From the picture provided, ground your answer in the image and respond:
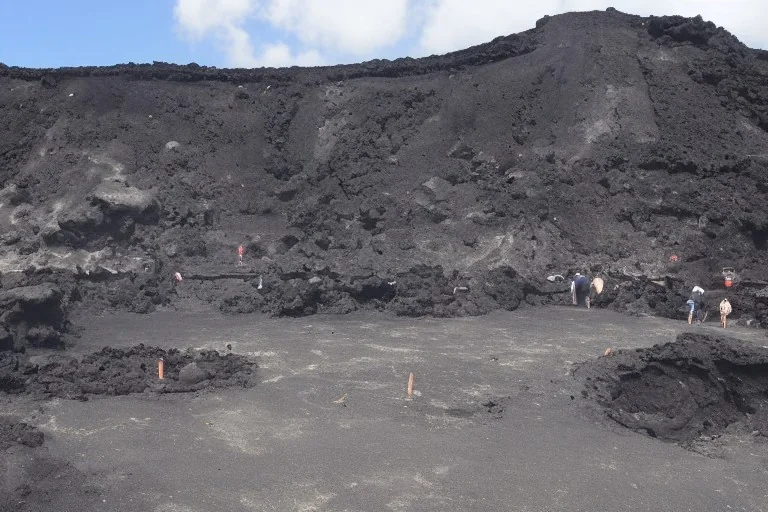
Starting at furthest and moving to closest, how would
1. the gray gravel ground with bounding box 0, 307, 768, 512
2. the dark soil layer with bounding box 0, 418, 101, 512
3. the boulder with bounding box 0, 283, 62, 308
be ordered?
the boulder with bounding box 0, 283, 62, 308 → the gray gravel ground with bounding box 0, 307, 768, 512 → the dark soil layer with bounding box 0, 418, 101, 512

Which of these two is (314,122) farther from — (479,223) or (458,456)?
(458,456)

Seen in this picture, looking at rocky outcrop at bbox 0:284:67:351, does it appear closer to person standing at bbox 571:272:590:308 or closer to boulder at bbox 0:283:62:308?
boulder at bbox 0:283:62:308

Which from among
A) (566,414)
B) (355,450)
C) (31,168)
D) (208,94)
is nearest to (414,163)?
(208,94)

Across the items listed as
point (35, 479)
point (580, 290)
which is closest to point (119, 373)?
point (35, 479)

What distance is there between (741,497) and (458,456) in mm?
4066

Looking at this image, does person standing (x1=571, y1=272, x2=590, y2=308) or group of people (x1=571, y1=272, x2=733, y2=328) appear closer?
group of people (x1=571, y1=272, x2=733, y2=328)

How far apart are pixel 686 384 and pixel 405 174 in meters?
15.6

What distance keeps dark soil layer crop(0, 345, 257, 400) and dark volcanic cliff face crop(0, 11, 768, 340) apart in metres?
5.44

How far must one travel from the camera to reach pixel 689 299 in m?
21.3

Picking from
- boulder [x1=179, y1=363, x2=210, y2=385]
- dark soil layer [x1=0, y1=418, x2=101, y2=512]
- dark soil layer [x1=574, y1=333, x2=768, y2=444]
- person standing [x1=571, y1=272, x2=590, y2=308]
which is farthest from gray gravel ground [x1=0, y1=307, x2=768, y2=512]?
person standing [x1=571, y1=272, x2=590, y2=308]

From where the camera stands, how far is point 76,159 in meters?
28.1

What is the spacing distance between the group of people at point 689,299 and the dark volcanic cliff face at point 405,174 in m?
0.59

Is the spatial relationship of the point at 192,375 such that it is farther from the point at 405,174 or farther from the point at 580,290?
the point at 405,174

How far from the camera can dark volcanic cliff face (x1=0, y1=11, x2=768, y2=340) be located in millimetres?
23375
